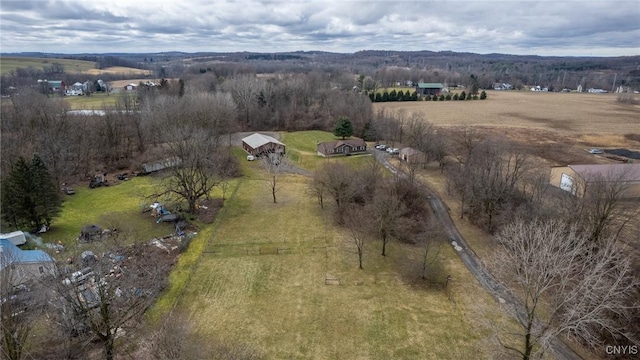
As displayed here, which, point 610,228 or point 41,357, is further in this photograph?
point 610,228

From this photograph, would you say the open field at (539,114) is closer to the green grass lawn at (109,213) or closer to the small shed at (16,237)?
the green grass lawn at (109,213)

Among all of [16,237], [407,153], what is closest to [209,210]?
[16,237]

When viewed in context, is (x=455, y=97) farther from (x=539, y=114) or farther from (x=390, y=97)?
(x=539, y=114)

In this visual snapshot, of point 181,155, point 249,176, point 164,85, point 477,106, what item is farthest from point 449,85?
point 181,155

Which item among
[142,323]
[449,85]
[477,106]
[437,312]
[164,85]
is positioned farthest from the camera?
[449,85]

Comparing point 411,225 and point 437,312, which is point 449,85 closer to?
point 411,225

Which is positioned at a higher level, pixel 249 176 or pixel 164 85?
pixel 164 85

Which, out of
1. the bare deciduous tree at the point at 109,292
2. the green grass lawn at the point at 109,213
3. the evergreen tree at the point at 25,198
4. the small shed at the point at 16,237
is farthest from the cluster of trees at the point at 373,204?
the small shed at the point at 16,237
